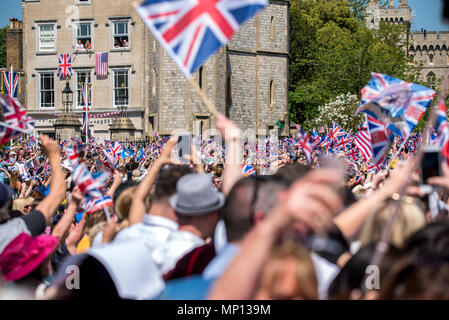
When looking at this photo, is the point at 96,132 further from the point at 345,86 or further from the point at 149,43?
the point at 345,86

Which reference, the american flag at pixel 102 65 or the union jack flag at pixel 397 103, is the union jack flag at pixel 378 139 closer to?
the union jack flag at pixel 397 103

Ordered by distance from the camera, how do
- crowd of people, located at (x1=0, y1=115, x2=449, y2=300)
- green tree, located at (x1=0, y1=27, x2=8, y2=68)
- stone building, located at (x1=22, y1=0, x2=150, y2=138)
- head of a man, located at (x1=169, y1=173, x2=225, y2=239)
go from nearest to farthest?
crowd of people, located at (x1=0, y1=115, x2=449, y2=300)
head of a man, located at (x1=169, y1=173, x2=225, y2=239)
stone building, located at (x1=22, y1=0, x2=150, y2=138)
green tree, located at (x1=0, y1=27, x2=8, y2=68)

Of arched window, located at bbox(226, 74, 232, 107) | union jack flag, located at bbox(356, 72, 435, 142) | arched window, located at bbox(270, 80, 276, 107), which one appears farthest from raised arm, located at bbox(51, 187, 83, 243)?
arched window, located at bbox(270, 80, 276, 107)

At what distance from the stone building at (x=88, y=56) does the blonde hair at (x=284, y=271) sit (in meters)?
33.6

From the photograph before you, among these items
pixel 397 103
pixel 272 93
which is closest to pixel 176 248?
pixel 397 103

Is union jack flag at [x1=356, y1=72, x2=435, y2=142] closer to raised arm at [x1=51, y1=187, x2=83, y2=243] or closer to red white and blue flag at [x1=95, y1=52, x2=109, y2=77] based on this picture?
raised arm at [x1=51, y1=187, x2=83, y2=243]

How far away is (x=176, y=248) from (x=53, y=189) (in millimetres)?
1203

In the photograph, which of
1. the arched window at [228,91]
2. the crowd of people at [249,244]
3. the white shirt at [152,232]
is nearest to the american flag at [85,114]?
the arched window at [228,91]

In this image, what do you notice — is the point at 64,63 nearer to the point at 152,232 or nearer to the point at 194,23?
the point at 194,23

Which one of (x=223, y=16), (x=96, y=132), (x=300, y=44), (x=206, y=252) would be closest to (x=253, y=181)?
(x=206, y=252)

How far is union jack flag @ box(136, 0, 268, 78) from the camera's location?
3916mm

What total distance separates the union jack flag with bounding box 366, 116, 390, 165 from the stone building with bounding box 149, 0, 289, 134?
27.4m

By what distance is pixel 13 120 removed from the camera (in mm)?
4723
